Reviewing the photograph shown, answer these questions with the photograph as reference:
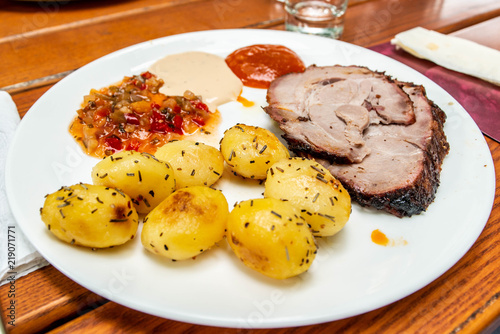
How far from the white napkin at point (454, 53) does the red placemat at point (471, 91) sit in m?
0.05

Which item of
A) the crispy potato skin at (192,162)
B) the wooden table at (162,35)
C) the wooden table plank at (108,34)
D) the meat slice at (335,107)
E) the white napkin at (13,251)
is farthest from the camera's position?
the wooden table plank at (108,34)

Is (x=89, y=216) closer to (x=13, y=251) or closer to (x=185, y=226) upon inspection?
(x=185, y=226)


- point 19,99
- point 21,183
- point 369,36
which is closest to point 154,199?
point 21,183

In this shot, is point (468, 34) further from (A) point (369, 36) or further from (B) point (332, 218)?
(B) point (332, 218)

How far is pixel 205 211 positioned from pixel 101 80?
1.56 meters

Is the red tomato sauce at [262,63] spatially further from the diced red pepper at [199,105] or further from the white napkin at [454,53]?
the white napkin at [454,53]

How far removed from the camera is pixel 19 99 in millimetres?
2484

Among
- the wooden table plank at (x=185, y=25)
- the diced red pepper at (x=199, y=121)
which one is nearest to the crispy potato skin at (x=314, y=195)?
the diced red pepper at (x=199, y=121)

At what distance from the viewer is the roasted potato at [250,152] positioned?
1722mm

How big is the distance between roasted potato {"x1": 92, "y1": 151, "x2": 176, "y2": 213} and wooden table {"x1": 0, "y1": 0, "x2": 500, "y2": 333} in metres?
0.38

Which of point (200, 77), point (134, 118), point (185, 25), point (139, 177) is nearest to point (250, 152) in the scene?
point (139, 177)

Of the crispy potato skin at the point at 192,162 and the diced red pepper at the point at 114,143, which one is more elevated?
the crispy potato skin at the point at 192,162

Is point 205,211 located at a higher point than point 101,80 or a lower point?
higher

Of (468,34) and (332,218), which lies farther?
(468,34)
